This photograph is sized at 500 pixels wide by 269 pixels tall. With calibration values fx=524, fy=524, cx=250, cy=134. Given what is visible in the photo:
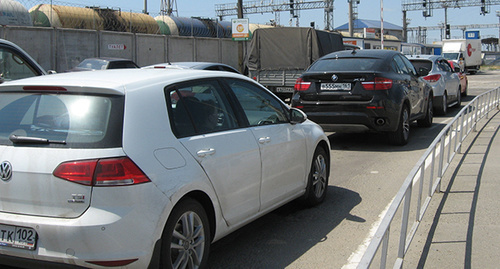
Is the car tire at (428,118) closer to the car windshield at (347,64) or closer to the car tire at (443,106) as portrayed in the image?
the car tire at (443,106)

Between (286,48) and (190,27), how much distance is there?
15288mm

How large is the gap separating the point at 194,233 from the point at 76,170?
0.97m

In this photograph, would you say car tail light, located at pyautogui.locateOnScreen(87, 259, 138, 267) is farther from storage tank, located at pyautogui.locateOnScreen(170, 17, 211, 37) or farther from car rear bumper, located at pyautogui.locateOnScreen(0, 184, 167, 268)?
storage tank, located at pyautogui.locateOnScreen(170, 17, 211, 37)

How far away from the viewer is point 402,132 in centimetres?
949

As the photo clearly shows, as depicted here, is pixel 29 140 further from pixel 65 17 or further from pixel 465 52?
pixel 465 52

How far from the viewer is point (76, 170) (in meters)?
3.19

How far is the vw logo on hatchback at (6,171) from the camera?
333 centimetres

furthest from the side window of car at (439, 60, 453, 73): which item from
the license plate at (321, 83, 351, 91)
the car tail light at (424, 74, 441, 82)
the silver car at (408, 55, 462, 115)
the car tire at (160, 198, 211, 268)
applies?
the car tire at (160, 198, 211, 268)

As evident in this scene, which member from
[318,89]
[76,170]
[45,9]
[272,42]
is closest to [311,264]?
[76,170]

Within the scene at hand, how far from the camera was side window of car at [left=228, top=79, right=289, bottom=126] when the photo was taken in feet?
15.3

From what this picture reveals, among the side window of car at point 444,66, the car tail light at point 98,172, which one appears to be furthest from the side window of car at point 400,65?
the car tail light at point 98,172

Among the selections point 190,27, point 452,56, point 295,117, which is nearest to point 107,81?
point 295,117

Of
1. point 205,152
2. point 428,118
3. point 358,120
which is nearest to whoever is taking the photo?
point 205,152

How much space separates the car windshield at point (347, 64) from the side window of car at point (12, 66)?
4.83 metres
